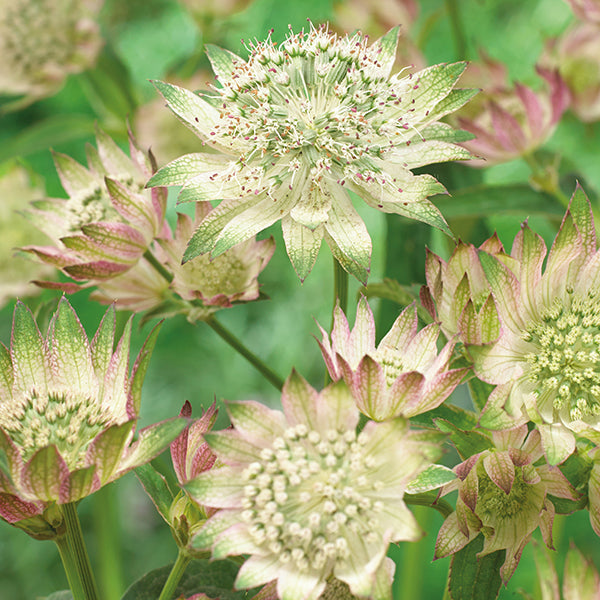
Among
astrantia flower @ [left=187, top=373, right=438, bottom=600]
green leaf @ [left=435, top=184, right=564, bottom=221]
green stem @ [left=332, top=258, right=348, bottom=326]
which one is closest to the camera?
astrantia flower @ [left=187, top=373, right=438, bottom=600]

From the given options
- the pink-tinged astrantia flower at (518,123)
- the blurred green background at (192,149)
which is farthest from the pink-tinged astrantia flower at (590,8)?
the blurred green background at (192,149)

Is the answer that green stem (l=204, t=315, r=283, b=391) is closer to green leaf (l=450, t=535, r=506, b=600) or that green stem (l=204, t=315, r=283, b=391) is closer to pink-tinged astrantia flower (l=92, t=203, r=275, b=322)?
pink-tinged astrantia flower (l=92, t=203, r=275, b=322)

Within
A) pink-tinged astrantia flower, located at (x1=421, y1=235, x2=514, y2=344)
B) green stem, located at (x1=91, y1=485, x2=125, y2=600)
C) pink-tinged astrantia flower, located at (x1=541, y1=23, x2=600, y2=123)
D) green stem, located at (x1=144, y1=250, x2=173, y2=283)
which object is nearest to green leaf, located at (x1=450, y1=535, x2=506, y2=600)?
pink-tinged astrantia flower, located at (x1=421, y1=235, x2=514, y2=344)

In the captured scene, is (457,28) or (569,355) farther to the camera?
(457,28)

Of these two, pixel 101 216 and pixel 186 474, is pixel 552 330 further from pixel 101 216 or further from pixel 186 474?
pixel 101 216

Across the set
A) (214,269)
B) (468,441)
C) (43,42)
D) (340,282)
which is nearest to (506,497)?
(468,441)

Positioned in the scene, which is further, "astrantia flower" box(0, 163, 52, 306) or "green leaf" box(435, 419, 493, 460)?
"astrantia flower" box(0, 163, 52, 306)

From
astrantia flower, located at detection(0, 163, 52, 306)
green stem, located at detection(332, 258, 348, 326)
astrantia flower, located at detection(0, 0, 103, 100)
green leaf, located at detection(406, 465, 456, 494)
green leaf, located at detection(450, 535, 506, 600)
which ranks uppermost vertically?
astrantia flower, located at detection(0, 0, 103, 100)
